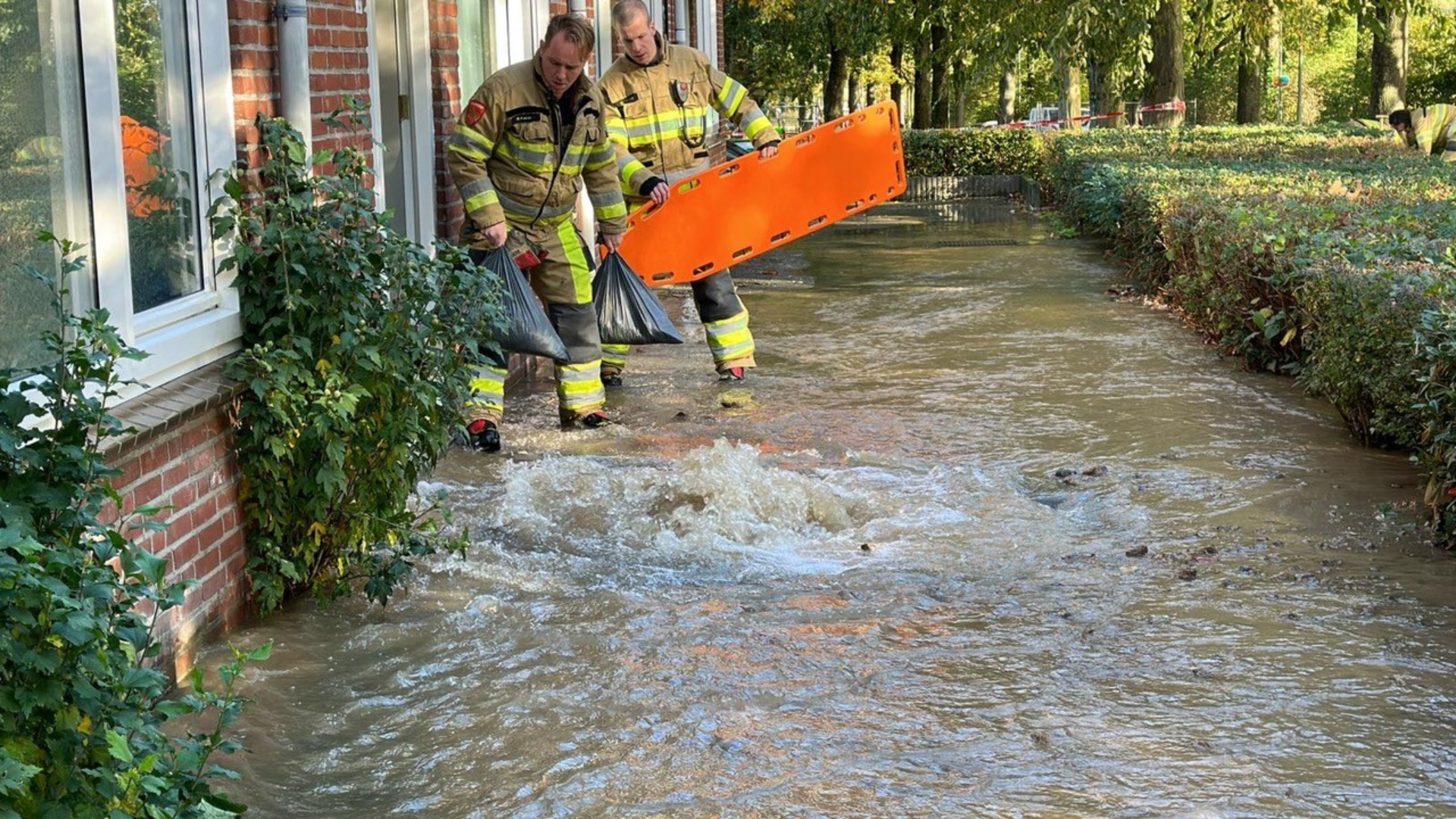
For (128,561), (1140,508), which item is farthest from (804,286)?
(128,561)

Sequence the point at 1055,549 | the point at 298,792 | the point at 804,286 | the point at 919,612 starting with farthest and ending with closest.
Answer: the point at 804,286
the point at 1055,549
the point at 919,612
the point at 298,792

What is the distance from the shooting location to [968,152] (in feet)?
98.1

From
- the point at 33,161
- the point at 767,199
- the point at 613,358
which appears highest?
the point at 33,161

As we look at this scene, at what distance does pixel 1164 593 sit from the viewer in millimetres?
5762

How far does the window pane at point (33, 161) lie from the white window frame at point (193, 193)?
6 cm

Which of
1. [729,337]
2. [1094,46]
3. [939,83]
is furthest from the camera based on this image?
[939,83]

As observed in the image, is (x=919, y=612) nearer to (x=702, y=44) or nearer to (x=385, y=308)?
(x=385, y=308)

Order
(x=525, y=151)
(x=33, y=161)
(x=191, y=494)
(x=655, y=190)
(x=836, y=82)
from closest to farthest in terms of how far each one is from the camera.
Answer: (x=33, y=161) → (x=191, y=494) → (x=525, y=151) → (x=655, y=190) → (x=836, y=82)

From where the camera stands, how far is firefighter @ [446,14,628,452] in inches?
308

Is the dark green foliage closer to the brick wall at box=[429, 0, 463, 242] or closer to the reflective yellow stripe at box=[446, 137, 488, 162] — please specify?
the brick wall at box=[429, 0, 463, 242]

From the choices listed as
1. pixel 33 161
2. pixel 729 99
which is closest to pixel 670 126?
pixel 729 99

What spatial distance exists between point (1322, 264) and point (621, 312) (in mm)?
3447

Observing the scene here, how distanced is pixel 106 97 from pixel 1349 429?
582 centimetres

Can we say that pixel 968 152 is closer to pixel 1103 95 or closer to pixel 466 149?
pixel 1103 95
